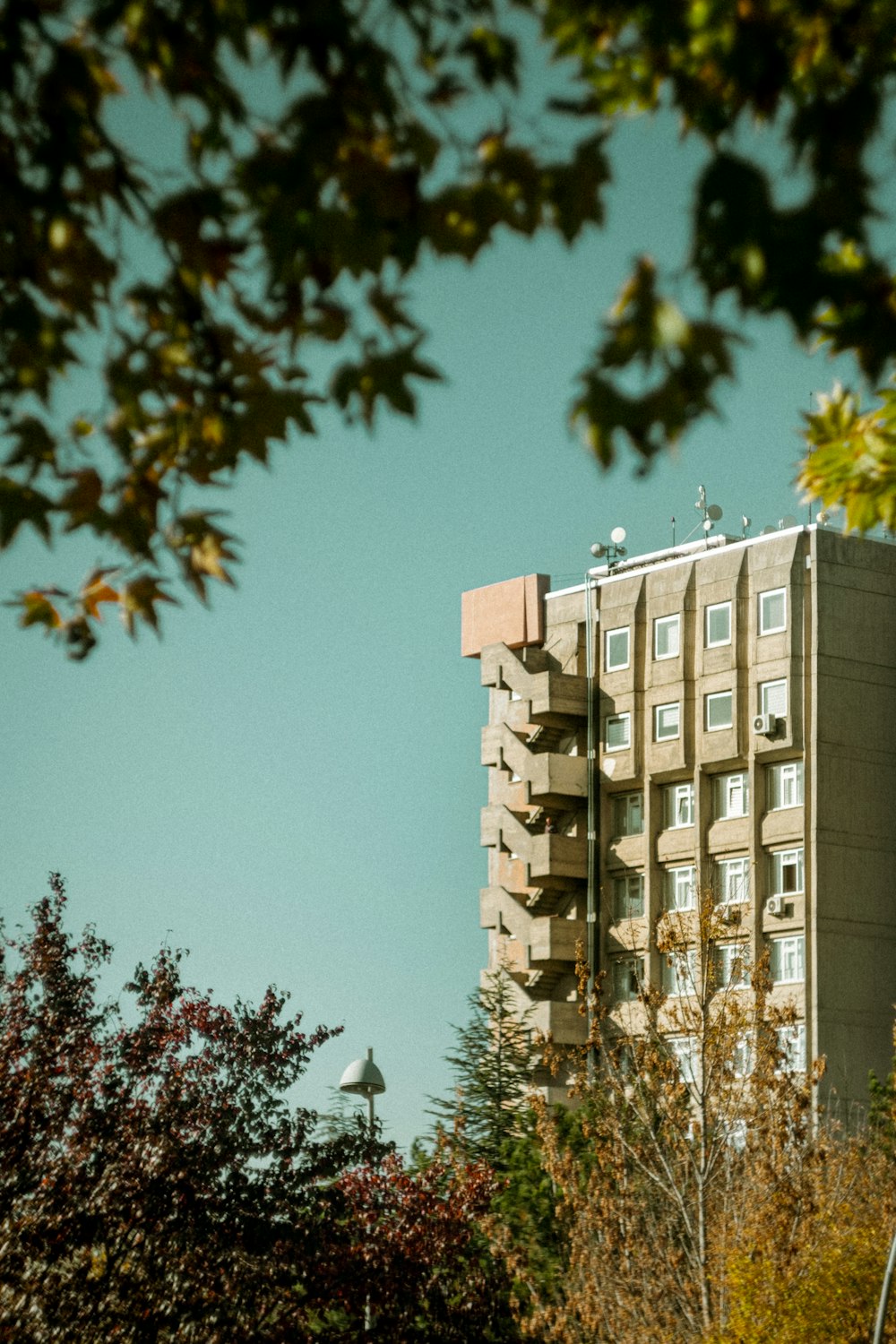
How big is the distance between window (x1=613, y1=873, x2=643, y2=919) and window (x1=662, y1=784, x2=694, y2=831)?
5.82ft

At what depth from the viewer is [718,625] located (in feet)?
197

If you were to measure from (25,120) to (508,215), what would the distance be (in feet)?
4.48

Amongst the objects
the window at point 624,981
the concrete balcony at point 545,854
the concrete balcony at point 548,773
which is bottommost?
the window at point 624,981

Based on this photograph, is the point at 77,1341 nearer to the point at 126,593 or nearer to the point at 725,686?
the point at 126,593

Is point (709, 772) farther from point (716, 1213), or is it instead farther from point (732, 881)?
point (716, 1213)

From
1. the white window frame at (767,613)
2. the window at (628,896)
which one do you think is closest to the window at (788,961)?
the window at (628,896)

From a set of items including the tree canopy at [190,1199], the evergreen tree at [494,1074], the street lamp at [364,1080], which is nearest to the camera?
the tree canopy at [190,1199]

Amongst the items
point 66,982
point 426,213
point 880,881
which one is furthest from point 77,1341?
point 880,881

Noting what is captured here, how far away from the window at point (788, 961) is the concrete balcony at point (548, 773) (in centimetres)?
860

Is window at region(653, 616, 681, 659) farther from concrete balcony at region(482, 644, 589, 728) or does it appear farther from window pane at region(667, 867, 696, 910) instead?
window pane at region(667, 867, 696, 910)

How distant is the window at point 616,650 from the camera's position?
2484 inches

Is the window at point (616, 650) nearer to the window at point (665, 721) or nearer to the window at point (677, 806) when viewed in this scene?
the window at point (665, 721)

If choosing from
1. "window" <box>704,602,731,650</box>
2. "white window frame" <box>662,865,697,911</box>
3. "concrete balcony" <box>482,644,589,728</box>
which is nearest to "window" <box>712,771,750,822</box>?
"white window frame" <box>662,865,697,911</box>

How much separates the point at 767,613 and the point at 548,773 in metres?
8.46
